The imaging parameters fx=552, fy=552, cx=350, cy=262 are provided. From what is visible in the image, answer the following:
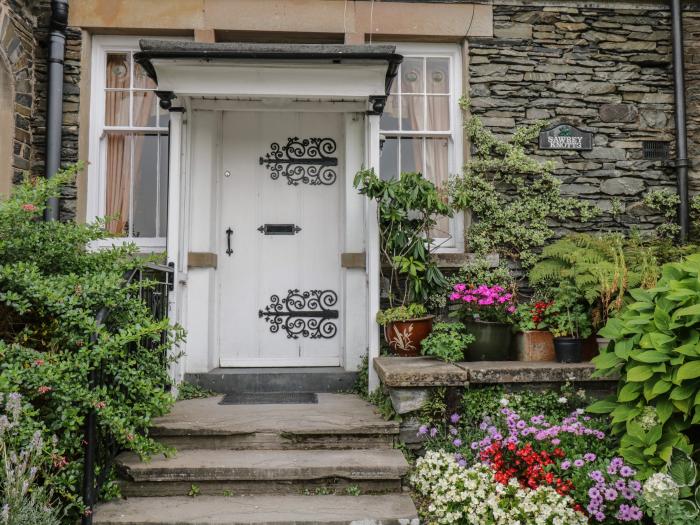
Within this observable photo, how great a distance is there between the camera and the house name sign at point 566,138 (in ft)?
17.6

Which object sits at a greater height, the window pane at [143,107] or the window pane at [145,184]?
the window pane at [143,107]

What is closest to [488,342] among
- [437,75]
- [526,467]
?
[526,467]

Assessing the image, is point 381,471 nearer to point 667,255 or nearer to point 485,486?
point 485,486

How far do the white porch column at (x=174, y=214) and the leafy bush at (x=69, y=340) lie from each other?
95 centimetres

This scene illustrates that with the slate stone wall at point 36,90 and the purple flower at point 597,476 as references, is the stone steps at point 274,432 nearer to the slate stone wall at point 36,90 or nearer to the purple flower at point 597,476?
the purple flower at point 597,476

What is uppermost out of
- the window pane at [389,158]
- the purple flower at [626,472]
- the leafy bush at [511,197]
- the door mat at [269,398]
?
the window pane at [389,158]

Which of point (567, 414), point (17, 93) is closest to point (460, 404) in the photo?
point (567, 414)

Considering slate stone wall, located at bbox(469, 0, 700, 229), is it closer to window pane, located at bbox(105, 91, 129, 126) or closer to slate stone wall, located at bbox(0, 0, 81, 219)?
window pane, located at bbox(105, 91, 129, 126)

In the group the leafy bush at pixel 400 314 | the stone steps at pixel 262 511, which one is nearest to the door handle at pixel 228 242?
the leafy bush at pixel 400 314

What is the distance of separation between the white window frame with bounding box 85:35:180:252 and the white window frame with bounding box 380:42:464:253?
2497 millimetres

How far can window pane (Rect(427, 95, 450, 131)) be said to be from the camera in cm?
554

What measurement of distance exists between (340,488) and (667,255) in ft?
11.9

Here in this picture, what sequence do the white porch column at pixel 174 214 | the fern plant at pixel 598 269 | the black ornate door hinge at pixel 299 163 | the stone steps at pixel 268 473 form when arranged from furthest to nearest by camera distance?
1. the black ornate door hinge at pixel 299 163
2. the white porch column at pixel 174 214
3. the fern plant at pixel 598 269
4. the stone steps at pixel 268 473

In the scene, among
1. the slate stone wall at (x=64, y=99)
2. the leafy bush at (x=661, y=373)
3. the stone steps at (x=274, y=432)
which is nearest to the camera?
the leafy bush at (x=661, y=373)
